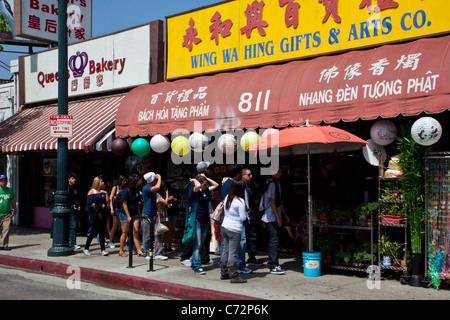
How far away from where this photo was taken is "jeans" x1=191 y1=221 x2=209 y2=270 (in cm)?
853

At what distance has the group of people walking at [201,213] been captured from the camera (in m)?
7.84

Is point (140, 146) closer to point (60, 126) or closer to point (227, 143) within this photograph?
point (60, 126)

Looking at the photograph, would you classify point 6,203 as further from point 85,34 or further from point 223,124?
point 85,34

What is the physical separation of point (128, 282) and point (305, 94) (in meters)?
4.63

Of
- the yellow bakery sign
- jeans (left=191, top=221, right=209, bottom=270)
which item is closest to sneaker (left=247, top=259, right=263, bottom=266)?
jeans (left=191, top=221, right=209, bottom=270)

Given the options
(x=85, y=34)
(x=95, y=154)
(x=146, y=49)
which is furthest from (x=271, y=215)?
(x=85, y=34)

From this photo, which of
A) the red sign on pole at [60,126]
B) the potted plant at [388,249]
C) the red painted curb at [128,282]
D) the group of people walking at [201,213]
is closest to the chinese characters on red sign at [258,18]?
the group of people walking at [201,213]

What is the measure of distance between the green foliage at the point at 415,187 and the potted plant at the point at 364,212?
61 centimetres

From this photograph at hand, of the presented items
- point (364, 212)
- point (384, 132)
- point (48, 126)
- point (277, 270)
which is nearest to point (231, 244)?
point (277, 270)

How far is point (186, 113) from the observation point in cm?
1094

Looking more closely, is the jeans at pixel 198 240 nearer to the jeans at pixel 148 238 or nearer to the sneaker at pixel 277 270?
the sneaker at pixel 277 270

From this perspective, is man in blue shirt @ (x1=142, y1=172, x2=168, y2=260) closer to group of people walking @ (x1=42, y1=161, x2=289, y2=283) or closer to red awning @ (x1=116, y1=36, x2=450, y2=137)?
group of people walking @ (x1=42, y1=161, x2=289, y2=283)

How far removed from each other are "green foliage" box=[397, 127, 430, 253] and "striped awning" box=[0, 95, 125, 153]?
7.55 meters

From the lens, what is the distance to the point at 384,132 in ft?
26.9
